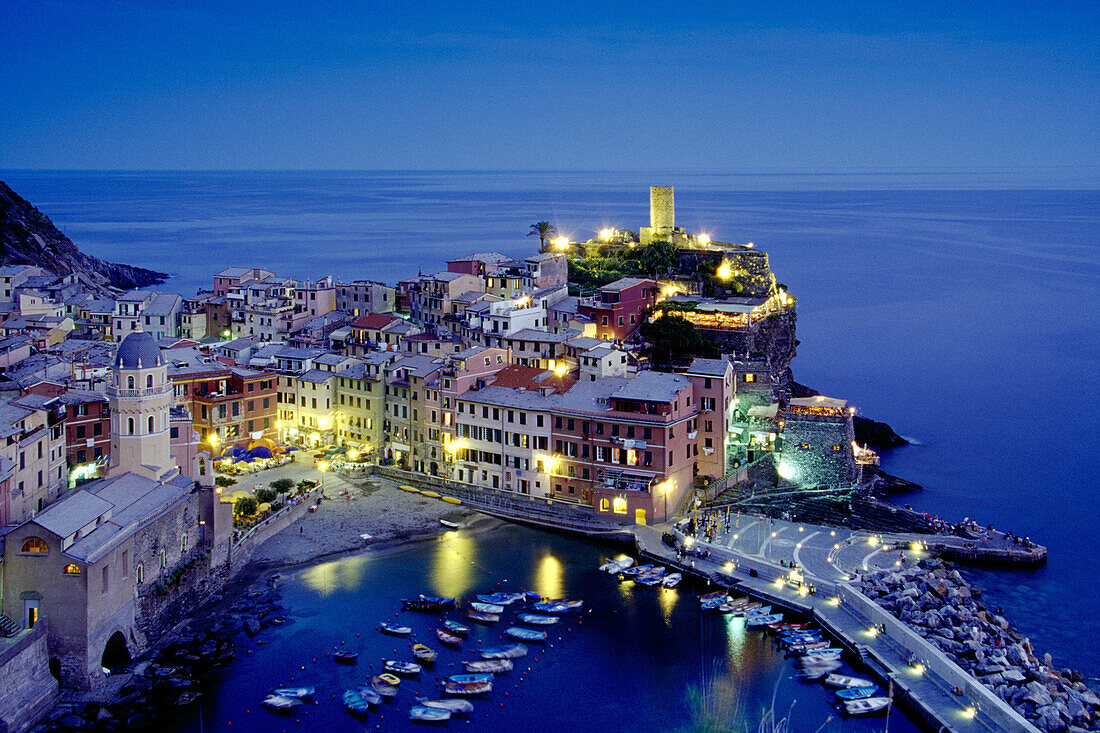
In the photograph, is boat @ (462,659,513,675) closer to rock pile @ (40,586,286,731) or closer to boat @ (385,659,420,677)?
boat @ (385,659,420,677)

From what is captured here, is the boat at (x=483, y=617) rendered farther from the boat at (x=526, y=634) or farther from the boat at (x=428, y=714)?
the boat at (x=428, y=714)

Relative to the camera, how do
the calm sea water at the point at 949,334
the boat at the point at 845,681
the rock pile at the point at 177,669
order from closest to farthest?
the rock pile at the point at 177,669 < the boat at the point at 845,681 < the calm sea water at the point at 949,334

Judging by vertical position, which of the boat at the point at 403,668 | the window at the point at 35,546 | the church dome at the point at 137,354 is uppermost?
the church dome at the point at 137,354

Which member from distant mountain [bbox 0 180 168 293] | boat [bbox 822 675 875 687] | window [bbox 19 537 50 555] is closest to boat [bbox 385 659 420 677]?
window [bbox 19 537 50 555]

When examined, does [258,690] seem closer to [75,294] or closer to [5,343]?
[5,343]

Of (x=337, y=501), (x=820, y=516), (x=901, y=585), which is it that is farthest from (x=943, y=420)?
(x=337, y=501)

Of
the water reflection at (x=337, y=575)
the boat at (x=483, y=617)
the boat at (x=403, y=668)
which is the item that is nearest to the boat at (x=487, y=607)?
the boat at (x=483, y=617)

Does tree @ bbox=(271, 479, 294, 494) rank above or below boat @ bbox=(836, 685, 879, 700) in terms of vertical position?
above
